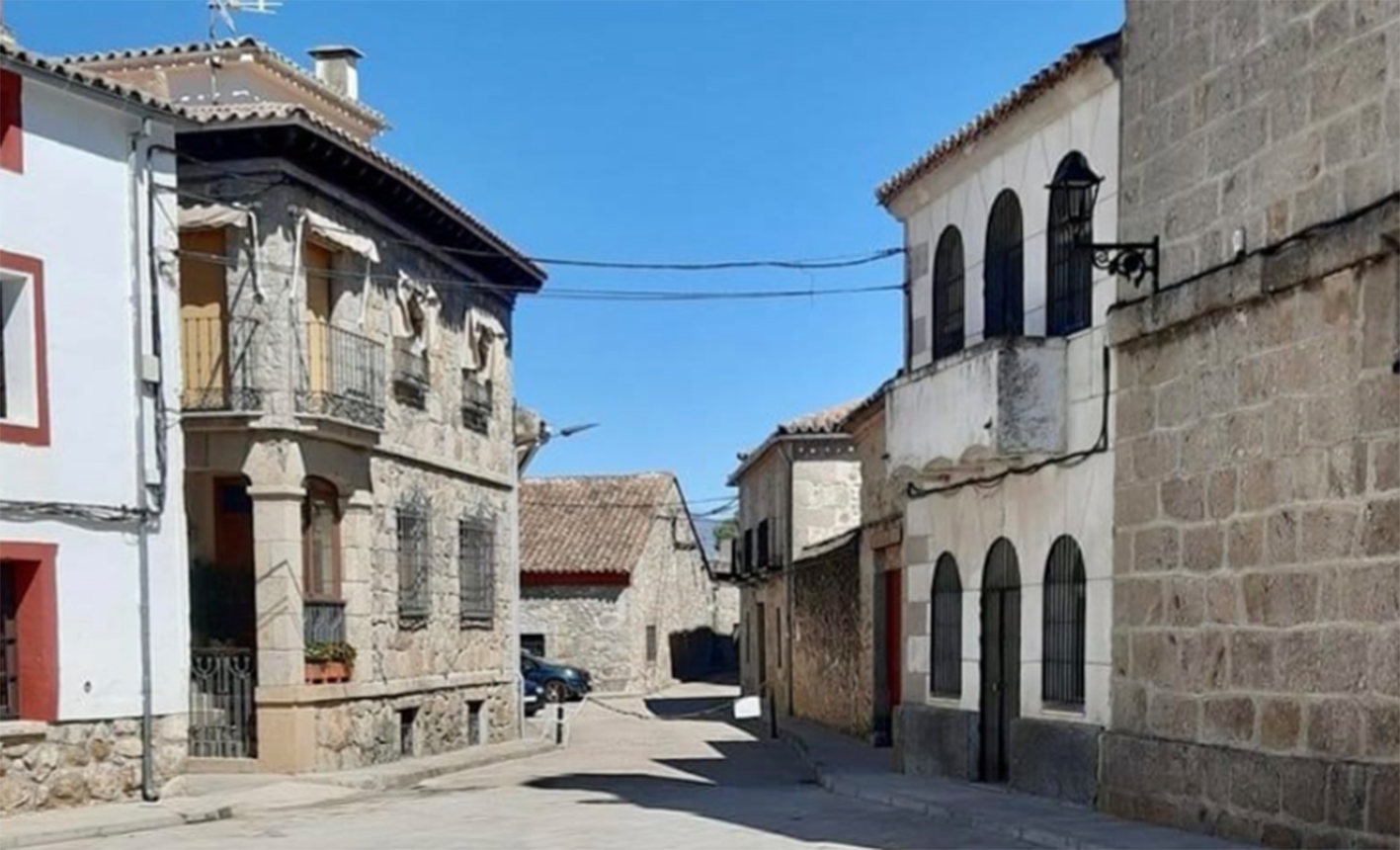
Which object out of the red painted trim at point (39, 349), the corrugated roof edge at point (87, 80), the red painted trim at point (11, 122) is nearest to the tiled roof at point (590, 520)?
the corrugated roof edge at point (87, 80)

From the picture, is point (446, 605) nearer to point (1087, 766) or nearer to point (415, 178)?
point (415, 178)

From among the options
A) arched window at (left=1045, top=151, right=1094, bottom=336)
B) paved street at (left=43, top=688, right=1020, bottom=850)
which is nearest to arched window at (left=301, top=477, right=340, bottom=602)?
paved street at (left=43, top=688, right=1020, bottom=850)

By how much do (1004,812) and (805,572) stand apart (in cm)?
1491

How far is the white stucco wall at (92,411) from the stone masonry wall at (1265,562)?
8643 millimetres

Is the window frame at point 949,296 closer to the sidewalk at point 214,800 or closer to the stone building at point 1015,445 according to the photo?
the stone building at point 1015,445

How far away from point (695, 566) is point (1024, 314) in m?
35.6

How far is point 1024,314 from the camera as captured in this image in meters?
12.0

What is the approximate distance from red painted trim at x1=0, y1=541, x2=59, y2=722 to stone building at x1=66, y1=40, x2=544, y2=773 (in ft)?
11.0

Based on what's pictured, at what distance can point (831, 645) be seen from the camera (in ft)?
74.5

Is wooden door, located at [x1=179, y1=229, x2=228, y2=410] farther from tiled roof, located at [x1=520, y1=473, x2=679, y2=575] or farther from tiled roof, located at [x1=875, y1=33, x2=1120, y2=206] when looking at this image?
tiled roof, located at [x1=520, y1=473, x2=679, y2=575]

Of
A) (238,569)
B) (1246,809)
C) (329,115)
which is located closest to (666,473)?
(329,115)

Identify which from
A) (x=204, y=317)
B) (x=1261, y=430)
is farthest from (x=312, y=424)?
(x=1261, y=430)

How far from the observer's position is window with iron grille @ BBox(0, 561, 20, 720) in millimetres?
11953

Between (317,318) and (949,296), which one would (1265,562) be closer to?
(949,296)
